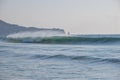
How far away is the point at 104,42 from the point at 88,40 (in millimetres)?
1417

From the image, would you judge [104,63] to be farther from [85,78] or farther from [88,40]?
[88,40]

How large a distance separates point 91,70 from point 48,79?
5.44ft

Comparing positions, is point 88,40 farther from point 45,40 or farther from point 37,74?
point 37,74

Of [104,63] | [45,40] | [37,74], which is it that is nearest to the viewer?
[37,74]

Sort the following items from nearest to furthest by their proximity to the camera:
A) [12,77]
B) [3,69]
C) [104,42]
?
[12,77], [3,69], [104,42]

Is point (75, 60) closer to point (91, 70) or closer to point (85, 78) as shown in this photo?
point (91, 70)

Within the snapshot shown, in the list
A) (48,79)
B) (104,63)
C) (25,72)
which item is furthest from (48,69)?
(104,63)

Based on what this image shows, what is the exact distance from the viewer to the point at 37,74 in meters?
7.60

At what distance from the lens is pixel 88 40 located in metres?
22.6

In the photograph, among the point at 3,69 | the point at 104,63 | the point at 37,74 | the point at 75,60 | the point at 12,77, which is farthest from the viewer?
the point at 75,60

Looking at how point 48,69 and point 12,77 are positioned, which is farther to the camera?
point 48,69

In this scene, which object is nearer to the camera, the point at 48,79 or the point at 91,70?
the point at 48,79

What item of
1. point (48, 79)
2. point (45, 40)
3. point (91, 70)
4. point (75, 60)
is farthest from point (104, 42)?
point (48, 79)

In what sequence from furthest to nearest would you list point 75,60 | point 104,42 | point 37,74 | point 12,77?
point 104,42, point 75,60, point 37,74, point 12,77
